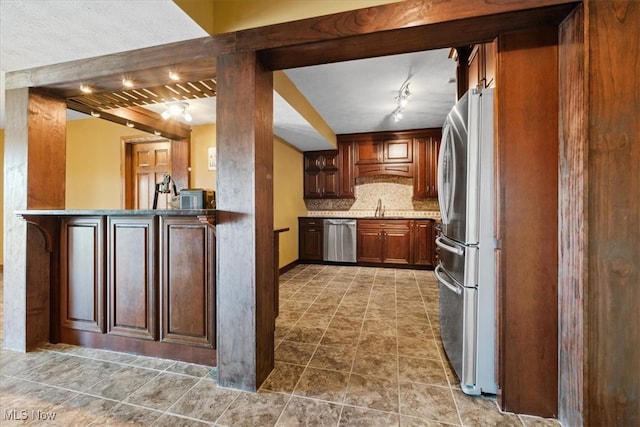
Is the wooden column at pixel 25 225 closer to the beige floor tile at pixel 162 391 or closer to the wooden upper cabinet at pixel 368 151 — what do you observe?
the beige floor tile at pixel 162 391

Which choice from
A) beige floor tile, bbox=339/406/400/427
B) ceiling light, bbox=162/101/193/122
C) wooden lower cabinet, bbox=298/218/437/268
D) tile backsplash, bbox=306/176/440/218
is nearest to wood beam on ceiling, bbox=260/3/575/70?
ceiling light, bbox=162/101/193/122

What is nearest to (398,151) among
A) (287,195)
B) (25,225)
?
(287,195)

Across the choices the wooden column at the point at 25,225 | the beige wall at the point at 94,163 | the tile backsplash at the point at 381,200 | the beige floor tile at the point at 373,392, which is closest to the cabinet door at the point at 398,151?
the tile backsplash at the point at 381,200

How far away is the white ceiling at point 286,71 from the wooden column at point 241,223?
0.45m

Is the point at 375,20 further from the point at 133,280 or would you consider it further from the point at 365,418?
the point at 133,280

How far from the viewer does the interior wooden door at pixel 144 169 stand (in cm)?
421

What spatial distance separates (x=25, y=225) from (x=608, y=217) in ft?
12.6

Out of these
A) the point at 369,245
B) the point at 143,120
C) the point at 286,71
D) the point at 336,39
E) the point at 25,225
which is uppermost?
the point at 286,71

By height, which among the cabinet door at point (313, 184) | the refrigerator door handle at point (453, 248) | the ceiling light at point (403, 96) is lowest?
the refrigerator door handle at point (453, 248)

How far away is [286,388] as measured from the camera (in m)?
1.69

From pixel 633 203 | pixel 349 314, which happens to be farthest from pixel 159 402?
pixel 633 203

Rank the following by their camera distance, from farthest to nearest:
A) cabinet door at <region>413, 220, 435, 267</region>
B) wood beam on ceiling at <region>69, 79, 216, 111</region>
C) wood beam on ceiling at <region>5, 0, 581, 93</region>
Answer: cabinet door at <region>413, 220, 435, 267</region> < wood beam on ceiling at <region>69, 79, 216, 111</region> < wood beam on ceiling at <region>5, 0, 581, 93</region>

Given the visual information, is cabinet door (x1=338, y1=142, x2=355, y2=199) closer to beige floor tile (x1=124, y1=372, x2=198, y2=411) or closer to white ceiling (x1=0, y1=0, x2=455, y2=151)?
white ceiling (x1=0, y1=0, x2=455, y2=151)

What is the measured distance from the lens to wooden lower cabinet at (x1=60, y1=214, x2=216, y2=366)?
1.93 metres
